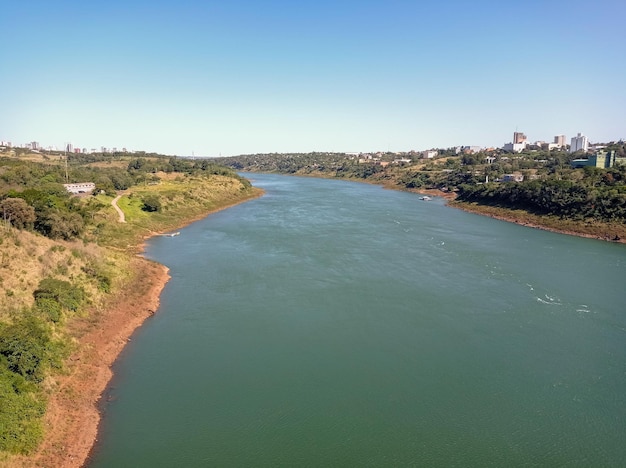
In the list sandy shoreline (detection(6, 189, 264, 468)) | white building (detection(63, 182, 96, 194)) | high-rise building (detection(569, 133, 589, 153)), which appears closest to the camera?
sandy shoreline (detection(6, 189, 264, 468))

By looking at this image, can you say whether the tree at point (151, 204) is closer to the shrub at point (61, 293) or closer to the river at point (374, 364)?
the river at point (374, 364)

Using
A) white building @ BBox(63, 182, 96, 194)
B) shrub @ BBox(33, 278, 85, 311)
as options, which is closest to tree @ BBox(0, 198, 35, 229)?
shrub @ BBox(33, 278, 85, 311)

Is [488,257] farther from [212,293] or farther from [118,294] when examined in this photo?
[118,294]

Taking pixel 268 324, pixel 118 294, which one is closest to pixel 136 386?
pixel 268 324

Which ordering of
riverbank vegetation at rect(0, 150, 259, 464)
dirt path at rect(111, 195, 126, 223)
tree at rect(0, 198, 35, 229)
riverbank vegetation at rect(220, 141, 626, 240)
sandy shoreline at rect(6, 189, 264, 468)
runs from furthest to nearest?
riverbank vegetation at rect(220, 141, 626, 240)
dirt path at rect(111, 195, 126, 223)
tree at rect(0, 198, 35, 229)
riverbank vegetation at rect(0, 150, 259, 464)
sandy shoreline at rect(6, 189, 264, 468)

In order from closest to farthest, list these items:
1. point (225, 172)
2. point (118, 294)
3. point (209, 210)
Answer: point (118, 294), point (209, 210), point (225, 172)

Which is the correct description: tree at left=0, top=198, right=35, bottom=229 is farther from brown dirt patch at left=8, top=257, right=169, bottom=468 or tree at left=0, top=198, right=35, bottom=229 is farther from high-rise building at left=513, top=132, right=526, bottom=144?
high-rise building at left=513, top=132, right=526, bottom=144
